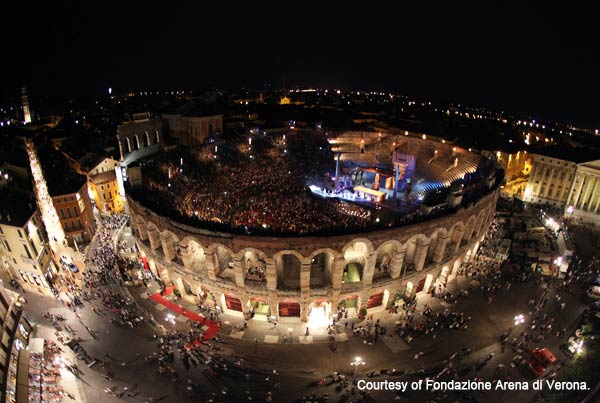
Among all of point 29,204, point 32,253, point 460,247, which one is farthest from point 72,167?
point 460,247

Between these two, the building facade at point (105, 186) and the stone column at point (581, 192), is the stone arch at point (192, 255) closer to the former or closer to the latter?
the building facade at point (105, 186)

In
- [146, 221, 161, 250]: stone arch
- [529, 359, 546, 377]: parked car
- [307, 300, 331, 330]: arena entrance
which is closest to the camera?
[529, 359, 546, 377]: parked car

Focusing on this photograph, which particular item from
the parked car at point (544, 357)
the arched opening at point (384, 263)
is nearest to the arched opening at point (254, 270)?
the arched opening at point (384, 263)

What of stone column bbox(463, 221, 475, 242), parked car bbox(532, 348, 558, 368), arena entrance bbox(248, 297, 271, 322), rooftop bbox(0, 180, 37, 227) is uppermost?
rooftop bbox(0, 180, 37, 227)

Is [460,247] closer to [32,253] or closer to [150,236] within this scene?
[150,236]

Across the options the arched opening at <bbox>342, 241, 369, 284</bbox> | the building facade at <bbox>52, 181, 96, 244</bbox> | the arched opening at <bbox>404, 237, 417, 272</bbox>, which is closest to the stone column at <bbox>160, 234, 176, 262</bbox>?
the arched opening at <bbox>342, 241, 369, 284</bbox>

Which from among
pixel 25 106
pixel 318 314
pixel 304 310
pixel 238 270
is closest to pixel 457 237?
pixel 318 314

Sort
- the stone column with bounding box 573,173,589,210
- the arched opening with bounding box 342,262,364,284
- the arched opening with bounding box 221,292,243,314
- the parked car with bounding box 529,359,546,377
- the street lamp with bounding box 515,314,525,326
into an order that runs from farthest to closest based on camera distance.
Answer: the stone column with bounding box 573,173,589,210 → the arched opening with bounding box 342,262,364,284 → the arched opening with bounding box 221,292,243,314 → the street lamp with bounding box 515,314,525,326 → the parked car with bounding box 529,359,546,377

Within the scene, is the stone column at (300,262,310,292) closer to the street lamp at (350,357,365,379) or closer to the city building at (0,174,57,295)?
the street lamp at (350,357,365,379)
